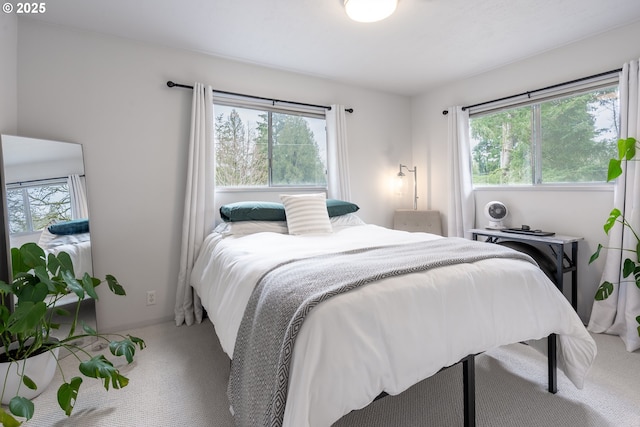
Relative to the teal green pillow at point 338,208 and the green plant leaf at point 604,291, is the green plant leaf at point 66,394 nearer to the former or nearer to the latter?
the teal green pillow at point 338,208

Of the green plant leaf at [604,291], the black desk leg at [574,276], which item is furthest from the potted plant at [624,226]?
the black desk leg at [574,276]

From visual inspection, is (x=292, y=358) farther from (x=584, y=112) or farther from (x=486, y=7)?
(x=584, y=112)

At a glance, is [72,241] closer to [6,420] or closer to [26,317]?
[26,317]

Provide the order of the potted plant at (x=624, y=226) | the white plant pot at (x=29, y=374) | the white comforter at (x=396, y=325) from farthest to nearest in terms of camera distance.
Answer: the potted plant at (x=624, y=226) → the white plant pot at (x=29, y=374) → the white comforter at (x=396, y=325)

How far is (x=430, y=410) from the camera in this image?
157 cm

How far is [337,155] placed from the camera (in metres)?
3.42

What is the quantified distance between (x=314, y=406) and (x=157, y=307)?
225 cm

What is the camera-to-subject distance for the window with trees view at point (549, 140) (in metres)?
2.61

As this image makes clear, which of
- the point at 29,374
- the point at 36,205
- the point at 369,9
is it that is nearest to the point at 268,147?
the point at 369,9

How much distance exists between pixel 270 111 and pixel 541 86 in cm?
268

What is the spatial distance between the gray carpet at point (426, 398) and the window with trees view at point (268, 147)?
177 cm

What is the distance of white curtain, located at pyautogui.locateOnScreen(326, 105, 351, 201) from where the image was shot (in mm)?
3422

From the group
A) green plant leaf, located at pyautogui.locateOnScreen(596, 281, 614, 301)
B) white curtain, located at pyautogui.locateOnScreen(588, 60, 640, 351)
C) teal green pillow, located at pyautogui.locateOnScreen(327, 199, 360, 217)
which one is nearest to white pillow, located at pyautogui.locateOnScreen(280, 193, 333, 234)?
teal green pillow, located at pyautogui.locateOnScreen(327, 199, 360, 217)

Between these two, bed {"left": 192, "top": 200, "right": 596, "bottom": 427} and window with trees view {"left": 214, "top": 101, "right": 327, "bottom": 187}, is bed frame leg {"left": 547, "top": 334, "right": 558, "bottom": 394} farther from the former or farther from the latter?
window with trees view {"left": 214, "top": 101, "right": 327, "bottom": 187}
